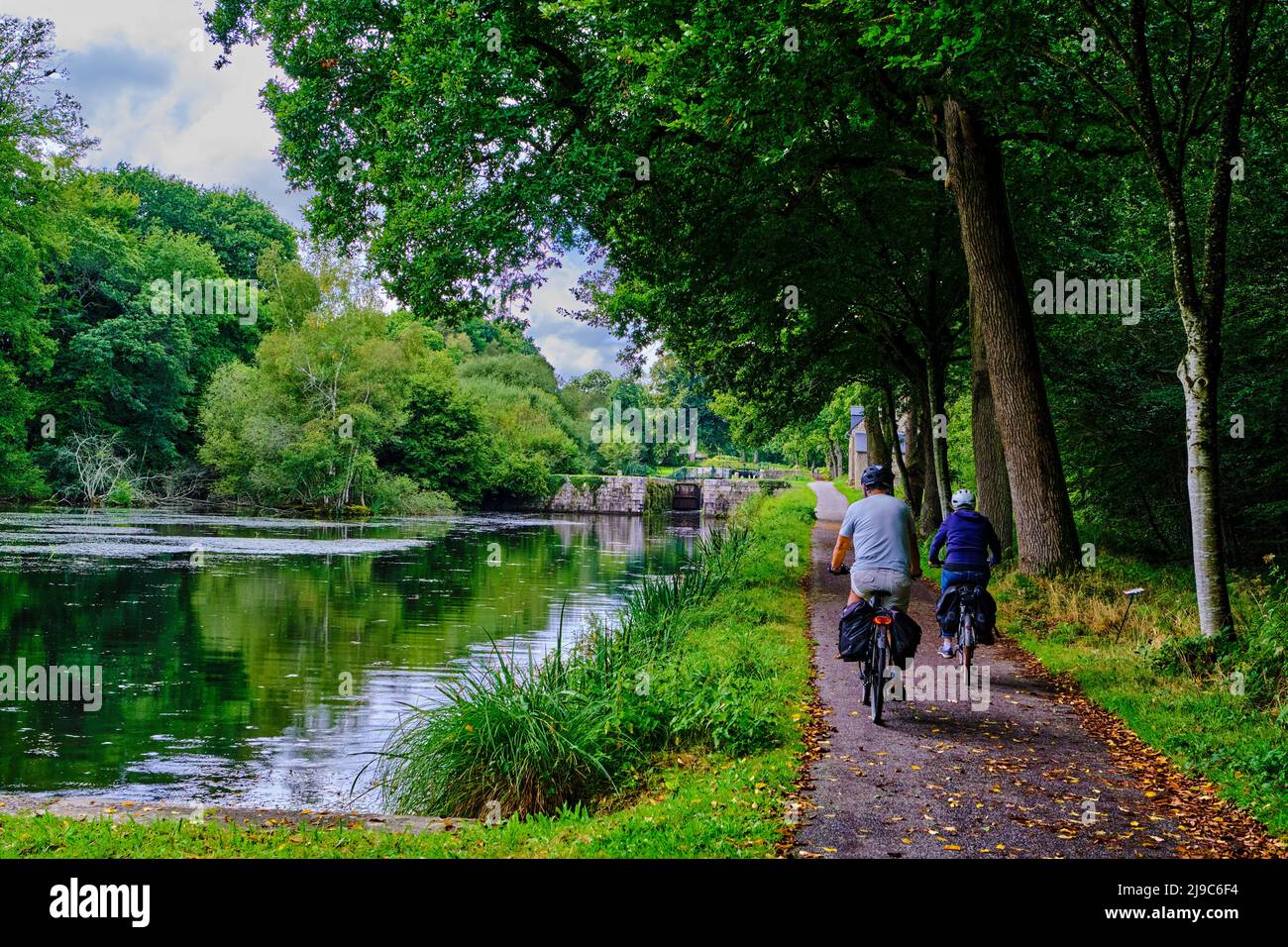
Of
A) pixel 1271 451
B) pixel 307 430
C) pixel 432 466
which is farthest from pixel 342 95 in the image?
pixel 432 466

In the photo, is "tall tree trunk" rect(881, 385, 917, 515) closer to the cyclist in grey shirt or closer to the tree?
the tree

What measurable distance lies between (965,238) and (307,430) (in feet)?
124

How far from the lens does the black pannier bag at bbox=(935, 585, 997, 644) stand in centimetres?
899

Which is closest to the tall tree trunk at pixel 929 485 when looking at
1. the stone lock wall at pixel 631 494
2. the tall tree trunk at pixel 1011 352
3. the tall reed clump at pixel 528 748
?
the tall tree trunk at pixel 1011 352

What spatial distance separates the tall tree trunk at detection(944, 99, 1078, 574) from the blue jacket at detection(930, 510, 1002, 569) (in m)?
4.71

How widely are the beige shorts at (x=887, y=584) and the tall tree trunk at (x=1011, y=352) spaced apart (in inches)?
251

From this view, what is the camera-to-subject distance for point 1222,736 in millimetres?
7012

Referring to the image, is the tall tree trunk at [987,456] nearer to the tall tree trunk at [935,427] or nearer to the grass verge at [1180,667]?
the tall tree trunk at [935,427]

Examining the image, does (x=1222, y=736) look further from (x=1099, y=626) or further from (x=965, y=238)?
(x=965, y=238)

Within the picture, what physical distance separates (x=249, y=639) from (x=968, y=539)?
11455 mm

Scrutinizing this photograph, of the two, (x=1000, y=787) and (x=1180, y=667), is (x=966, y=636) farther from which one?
(x=1000, y=787)

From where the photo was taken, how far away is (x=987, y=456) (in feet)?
55.0

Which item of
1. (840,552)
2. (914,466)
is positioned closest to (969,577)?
(840,552)

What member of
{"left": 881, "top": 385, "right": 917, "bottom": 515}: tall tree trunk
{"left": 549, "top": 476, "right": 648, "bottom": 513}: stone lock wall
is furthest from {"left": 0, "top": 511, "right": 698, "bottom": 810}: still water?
{"left": 549, "top": 476, "right": 648, "bottom": 513}: stone lock wall
